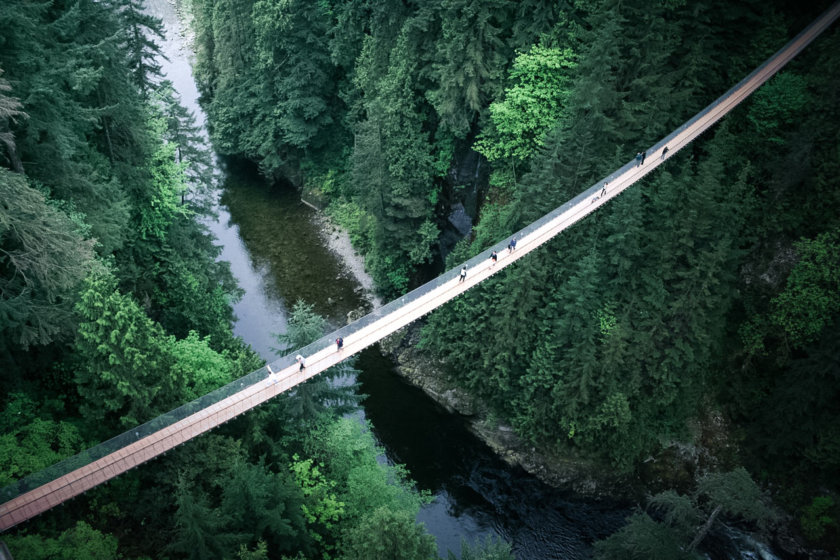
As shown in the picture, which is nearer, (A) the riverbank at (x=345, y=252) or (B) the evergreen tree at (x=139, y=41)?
(B) the evergreen tree at (x=139, y=41)

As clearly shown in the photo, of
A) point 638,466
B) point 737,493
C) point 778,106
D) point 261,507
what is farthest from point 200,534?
point 778,106

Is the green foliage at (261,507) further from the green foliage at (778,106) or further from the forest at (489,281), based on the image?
the green foliage at (778,106)

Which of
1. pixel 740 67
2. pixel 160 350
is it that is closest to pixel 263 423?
pixel 160 350

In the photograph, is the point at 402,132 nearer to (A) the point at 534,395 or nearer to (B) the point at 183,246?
(B) the point at 183,246

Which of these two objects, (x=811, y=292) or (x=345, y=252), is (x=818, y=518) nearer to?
(x=811, y=292)

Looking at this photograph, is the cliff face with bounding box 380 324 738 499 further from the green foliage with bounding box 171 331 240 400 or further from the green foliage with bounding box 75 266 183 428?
the green foliage with bounding box 75 266 183 428

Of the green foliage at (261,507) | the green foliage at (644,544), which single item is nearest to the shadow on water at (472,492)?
the green foliage at (644,544)

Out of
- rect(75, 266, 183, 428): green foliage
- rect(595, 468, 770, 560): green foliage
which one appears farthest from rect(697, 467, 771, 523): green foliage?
rect(75, 266, 183, 428): green foliage
